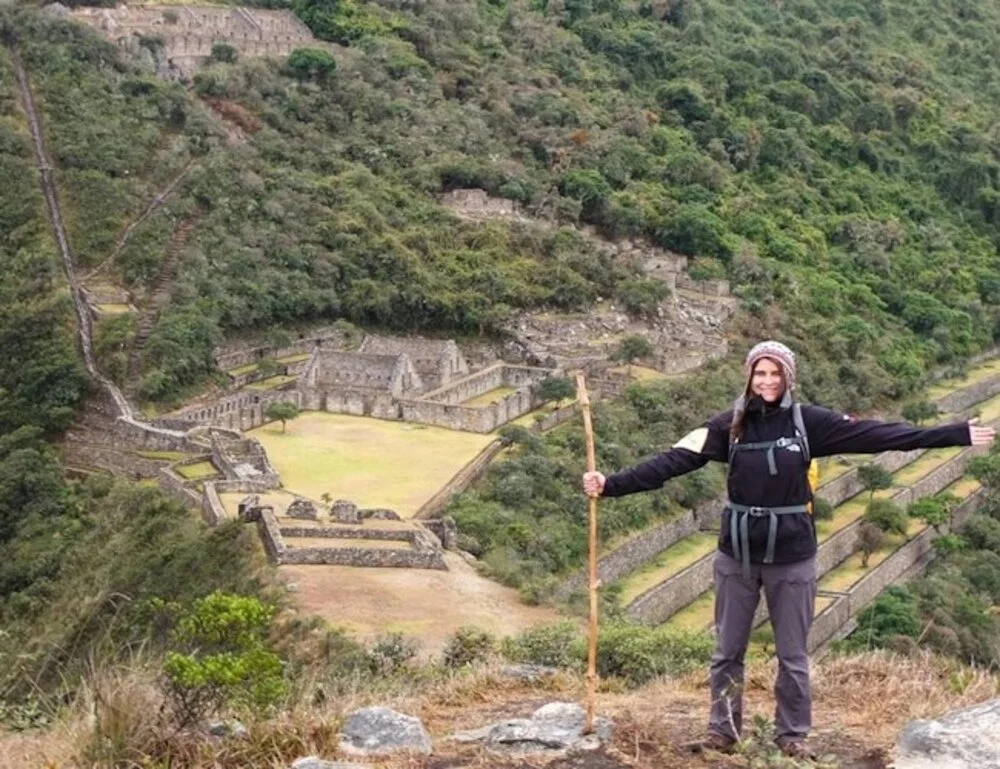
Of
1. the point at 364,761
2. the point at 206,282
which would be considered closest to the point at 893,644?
the point at 364,761

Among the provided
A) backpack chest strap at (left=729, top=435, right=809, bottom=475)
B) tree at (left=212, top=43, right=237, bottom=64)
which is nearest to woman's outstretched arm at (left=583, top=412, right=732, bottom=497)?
backpack chest strap at (left=729, top=435, right=809, bottom=475)

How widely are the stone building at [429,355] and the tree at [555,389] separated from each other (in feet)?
9.95

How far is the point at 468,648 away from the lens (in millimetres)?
13523

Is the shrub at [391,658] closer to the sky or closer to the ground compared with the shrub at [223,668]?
closer to the ground

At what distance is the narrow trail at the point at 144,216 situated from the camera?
39438 millimetres

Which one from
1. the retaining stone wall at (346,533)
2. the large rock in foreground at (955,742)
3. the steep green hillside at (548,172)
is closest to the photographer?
the large rock in foreground at (955,742)

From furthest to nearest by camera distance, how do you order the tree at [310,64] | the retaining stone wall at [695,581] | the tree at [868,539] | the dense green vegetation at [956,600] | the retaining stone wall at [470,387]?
the tree at [310,64] → the retaining stone wall at [470,387] → the tree at [868,539] → the retaining stone wall at [695,581] → the dense green vegetation at [956,600]

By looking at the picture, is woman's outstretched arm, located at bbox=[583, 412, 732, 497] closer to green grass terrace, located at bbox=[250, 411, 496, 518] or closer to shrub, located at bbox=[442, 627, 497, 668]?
shrub, located at bbox=[442, 627, 497, 668]

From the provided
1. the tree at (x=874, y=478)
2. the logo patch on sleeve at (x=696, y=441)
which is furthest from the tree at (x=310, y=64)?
the logo patch on sleeve at (x=696, y=441)

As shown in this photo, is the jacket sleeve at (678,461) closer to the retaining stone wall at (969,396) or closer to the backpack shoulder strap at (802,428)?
the backpack shoulder strap at (802,428)

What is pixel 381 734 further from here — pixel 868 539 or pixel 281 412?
pixel 868 539

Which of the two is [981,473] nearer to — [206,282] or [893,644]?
[893,644]

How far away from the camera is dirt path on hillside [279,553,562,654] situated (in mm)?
19641

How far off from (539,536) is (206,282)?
53.6ft
